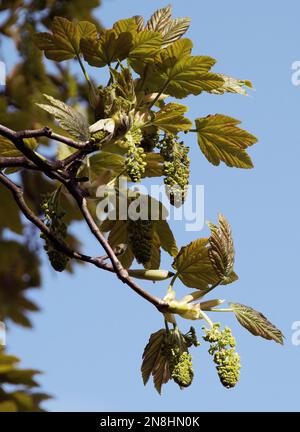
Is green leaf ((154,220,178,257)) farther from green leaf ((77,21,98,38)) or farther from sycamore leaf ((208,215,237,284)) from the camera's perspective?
green leaf ((77,21,98,38))

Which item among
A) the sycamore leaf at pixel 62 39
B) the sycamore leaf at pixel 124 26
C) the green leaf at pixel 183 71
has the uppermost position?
the sycamore leaf at pixel 62 39

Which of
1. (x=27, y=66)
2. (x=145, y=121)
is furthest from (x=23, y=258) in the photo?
(x=145, y=121)

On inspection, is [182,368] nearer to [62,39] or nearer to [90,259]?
[90,259]

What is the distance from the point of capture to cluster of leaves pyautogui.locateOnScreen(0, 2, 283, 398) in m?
1.27

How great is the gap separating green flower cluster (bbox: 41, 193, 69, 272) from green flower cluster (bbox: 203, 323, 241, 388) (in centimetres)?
26

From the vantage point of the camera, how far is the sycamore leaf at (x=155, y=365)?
1372 millimetres

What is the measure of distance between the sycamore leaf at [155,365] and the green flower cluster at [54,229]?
0.21m

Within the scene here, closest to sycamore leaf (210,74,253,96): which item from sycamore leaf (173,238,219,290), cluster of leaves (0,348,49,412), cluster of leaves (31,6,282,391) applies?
cluster of leaves (31,6,282,391)

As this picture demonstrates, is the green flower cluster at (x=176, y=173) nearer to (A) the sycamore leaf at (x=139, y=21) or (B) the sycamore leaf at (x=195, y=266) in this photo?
(B) the sycamore leaf at (x=195, y=266)

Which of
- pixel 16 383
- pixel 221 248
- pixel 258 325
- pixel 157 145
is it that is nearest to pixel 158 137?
pixel 157 145

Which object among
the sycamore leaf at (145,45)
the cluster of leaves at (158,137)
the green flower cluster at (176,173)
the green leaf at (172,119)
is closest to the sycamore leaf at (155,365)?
the cluster of leaves at (158,137)

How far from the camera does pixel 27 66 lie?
368 cm

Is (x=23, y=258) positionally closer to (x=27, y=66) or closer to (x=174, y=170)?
(x=27, y=66)

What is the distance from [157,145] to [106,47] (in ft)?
0.60
